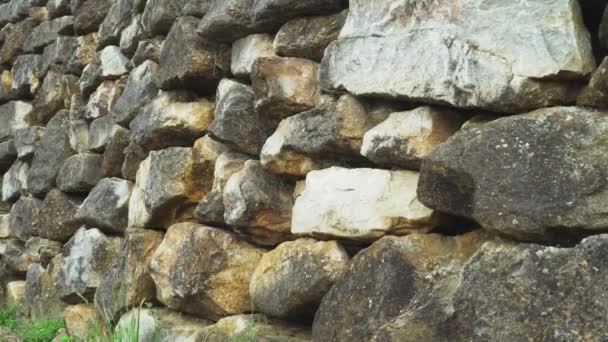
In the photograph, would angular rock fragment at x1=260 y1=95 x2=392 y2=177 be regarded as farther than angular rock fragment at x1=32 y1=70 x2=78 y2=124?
No

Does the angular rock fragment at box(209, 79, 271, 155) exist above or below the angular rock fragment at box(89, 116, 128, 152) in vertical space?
above

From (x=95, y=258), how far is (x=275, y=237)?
171 cm

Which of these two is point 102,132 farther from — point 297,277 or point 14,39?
point 297,277

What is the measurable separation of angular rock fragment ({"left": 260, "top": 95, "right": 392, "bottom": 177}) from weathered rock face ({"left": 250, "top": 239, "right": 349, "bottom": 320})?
29cm

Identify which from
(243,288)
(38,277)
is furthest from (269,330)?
(38,277)

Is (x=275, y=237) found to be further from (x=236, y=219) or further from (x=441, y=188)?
(x=441, y=188)

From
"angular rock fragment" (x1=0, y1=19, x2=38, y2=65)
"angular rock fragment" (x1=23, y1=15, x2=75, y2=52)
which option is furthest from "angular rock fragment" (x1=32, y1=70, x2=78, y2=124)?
"angular rock fragment" (x1=0, y1=19, x2=38, y2=65)

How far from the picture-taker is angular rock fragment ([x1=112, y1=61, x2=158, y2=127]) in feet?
14.0

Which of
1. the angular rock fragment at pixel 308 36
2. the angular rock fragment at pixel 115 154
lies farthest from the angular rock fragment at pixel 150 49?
the angular rock fragment at pixel 308 36

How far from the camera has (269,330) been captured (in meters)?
2.85

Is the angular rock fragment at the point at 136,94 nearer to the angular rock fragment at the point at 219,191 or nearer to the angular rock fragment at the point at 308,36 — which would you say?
the angular rock fragment at the point at 219,191

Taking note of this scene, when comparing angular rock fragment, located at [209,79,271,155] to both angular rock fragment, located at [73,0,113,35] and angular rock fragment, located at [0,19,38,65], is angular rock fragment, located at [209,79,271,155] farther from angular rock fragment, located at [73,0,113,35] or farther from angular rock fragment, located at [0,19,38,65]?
angular rock fragment, located at [0,19,38,65]

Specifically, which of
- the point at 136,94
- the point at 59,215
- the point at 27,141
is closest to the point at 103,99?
the point at 136,94

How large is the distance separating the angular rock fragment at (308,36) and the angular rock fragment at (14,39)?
3.76 meters
